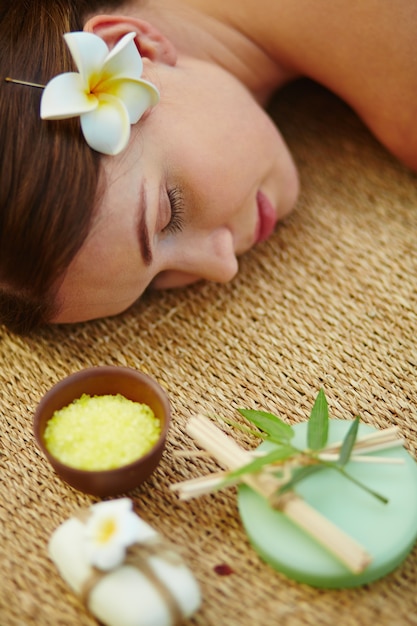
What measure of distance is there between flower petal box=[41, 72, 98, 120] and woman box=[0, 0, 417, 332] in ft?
0.07

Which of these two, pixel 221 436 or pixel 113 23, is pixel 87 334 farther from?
pixel 113 23

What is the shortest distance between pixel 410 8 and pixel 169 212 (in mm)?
546

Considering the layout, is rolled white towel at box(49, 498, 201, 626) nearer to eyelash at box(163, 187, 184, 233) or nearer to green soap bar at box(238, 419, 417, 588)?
green soap bar at box(238, 419, 417, 588)

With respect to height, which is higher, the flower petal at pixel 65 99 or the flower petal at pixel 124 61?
the flower petal at pixel 124 61

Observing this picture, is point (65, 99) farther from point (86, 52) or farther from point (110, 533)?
point (110, 533)

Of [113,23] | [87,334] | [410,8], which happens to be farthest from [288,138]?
[87,334]

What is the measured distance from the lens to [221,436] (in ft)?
2.72

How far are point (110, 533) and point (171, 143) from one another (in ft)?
1.79

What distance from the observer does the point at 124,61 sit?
93 centimetres

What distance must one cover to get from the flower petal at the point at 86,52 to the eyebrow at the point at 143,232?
0.16 meters

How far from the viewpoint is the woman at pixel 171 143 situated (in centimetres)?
89

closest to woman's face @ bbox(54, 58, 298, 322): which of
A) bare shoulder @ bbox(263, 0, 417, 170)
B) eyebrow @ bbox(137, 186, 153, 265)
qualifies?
eyebrow @ bbox(137, 186, 153, 265)

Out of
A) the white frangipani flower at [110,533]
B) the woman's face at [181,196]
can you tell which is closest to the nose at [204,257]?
the woman's face at [181,196]

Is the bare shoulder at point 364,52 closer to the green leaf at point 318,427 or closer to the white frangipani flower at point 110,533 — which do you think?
the green leaf at point 318,427
